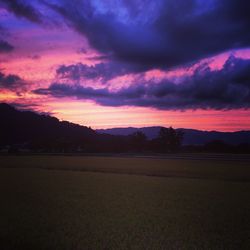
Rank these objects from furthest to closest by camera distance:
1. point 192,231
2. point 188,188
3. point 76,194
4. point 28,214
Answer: point 188,188
point 76,194
point 28,214
point 192,231

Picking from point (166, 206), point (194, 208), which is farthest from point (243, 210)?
point (166, 206)

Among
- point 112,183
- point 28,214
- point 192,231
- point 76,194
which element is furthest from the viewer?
point 112,183

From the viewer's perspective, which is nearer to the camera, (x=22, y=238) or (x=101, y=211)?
(x=22, y=238)

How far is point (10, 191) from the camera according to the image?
2159 cm

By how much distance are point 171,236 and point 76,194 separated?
9997 mm

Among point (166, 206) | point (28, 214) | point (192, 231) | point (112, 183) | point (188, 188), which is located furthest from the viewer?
point (112, 183)

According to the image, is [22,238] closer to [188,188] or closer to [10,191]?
[10,191]

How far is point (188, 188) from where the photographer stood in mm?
23516

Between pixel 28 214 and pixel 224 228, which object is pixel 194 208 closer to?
pixel 224 228

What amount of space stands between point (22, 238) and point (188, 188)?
46.8 ft

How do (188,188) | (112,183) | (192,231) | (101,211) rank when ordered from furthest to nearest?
(112,183)
(188,188)
(101,211)
(192,231)

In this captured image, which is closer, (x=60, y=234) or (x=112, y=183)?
(x=60, y=234)

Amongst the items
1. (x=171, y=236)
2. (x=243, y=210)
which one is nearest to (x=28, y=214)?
(x=171, y=236)

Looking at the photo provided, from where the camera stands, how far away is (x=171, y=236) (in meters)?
11.6
